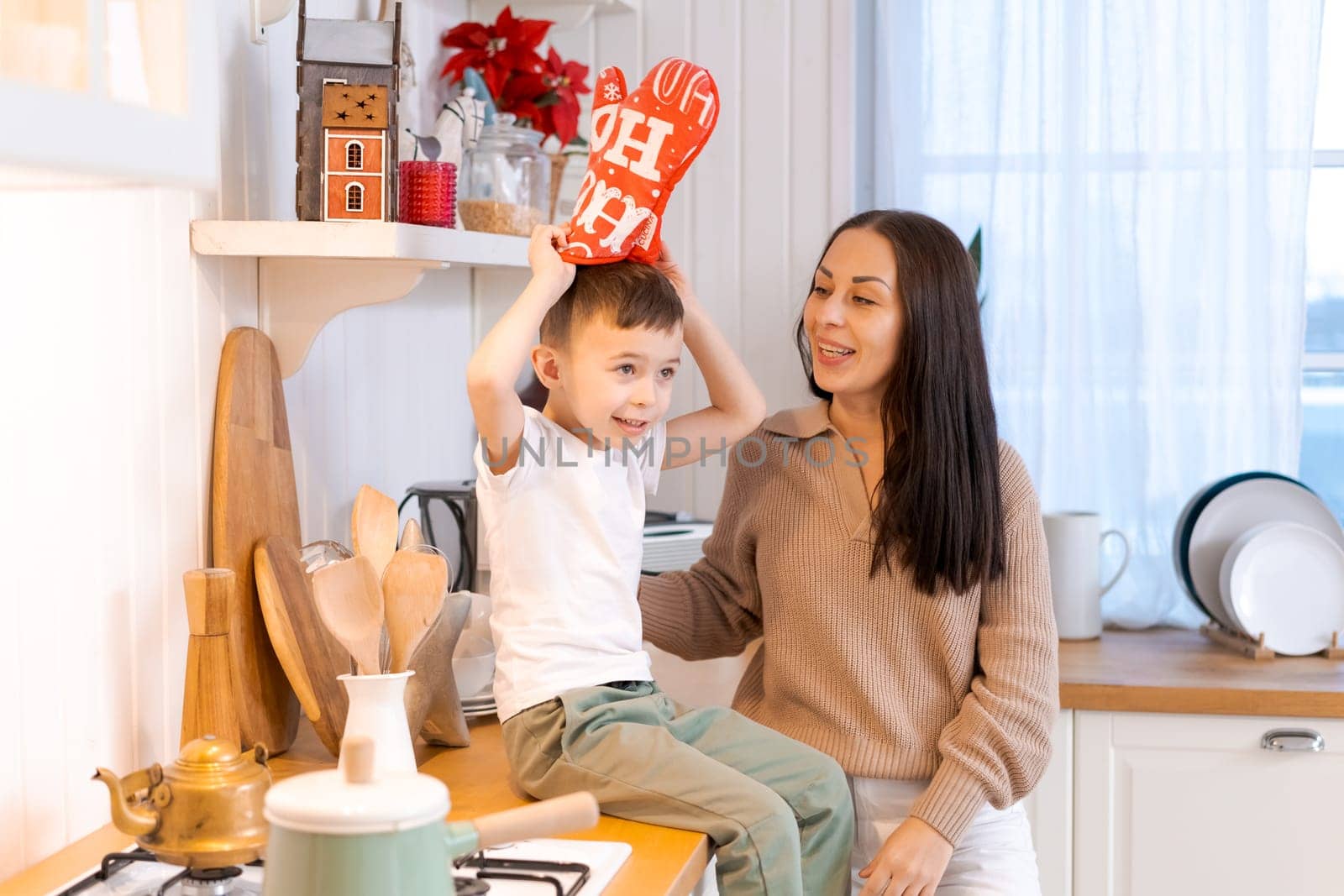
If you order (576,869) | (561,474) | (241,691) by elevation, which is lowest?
(576,869)

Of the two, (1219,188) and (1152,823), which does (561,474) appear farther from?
(1219,188)

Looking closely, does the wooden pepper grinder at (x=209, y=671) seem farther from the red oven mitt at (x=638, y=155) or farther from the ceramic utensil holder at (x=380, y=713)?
the red oven mitt at (x=638, y=155)

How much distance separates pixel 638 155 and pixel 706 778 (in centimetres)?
58

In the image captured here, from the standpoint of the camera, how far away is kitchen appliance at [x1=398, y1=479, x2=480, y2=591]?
1823 mm

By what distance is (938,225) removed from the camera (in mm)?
1598

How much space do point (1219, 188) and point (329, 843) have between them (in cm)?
199

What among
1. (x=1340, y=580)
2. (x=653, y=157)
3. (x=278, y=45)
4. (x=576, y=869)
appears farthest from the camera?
(x=1340, y=580)

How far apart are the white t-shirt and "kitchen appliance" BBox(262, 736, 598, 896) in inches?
17.5

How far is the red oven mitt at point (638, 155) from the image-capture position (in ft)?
4.25

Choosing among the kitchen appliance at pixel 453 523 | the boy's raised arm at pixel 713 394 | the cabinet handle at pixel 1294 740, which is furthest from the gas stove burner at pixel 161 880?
the cabinet handle at pixel 1294 740

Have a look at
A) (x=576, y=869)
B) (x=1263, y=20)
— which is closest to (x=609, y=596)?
(x=576, y=869)

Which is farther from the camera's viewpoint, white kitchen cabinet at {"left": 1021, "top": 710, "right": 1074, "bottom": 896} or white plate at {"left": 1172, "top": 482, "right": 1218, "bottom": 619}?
white plate at {"left": 1172, "top": 482, "right": 1218, "bottom": 619}

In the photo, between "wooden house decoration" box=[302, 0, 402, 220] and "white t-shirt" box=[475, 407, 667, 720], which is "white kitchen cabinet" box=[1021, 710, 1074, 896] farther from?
"wooden house decoration" box=[302, 0, 402, 220]

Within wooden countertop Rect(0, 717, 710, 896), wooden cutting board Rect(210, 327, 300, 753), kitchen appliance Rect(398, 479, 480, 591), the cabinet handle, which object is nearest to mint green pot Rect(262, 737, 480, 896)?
wooden countertop Rect(0, 717, 710, 896)
